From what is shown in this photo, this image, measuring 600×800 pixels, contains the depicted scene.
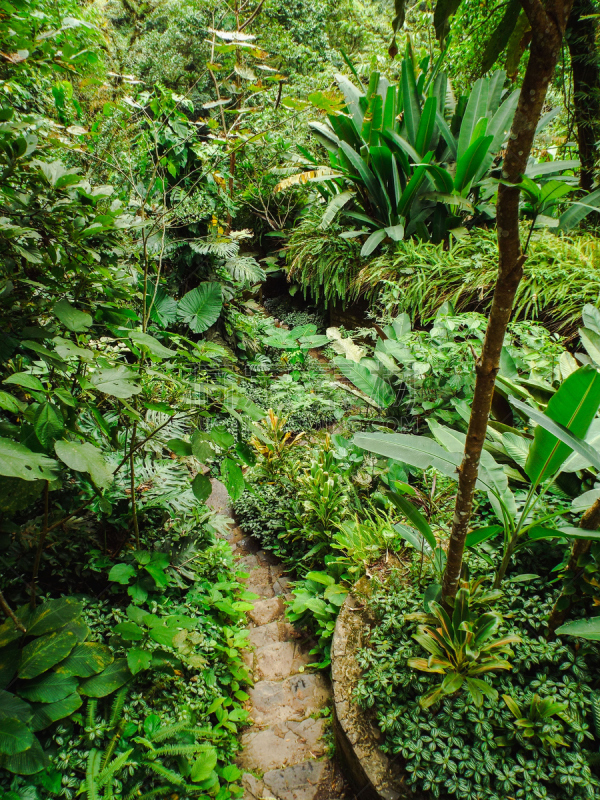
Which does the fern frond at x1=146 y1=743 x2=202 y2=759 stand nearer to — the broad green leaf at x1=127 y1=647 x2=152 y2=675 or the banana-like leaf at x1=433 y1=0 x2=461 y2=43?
the broad green leaf at x1=127 y1=647 x2=152 y2=675

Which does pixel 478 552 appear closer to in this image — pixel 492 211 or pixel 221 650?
pixel 221 650

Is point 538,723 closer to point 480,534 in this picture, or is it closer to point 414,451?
point 480,534

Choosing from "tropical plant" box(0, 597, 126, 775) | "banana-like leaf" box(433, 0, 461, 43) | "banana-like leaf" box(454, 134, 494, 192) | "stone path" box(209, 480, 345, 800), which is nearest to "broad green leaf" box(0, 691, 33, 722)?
"tropical plant" box(0, 597, 126, 775)

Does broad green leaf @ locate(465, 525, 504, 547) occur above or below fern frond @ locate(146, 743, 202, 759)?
above

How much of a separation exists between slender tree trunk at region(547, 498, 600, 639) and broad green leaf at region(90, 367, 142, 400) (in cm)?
147

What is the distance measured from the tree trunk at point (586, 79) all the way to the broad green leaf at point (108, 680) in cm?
491

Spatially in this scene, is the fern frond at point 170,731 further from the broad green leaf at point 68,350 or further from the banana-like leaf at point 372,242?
the banana-like leaf at point 372,242

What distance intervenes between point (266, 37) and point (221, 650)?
11.6 m

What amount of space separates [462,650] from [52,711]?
4.45 feet

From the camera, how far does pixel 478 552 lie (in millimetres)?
1807

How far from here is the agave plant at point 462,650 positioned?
1380 mm

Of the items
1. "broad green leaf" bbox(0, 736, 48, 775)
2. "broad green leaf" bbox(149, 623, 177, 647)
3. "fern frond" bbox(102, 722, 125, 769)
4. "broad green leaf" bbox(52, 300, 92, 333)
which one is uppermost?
"broad green leaf" bbox(52, 300, 92, 333)

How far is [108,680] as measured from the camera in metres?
1.49

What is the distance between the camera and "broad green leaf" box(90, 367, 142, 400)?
1075mm
